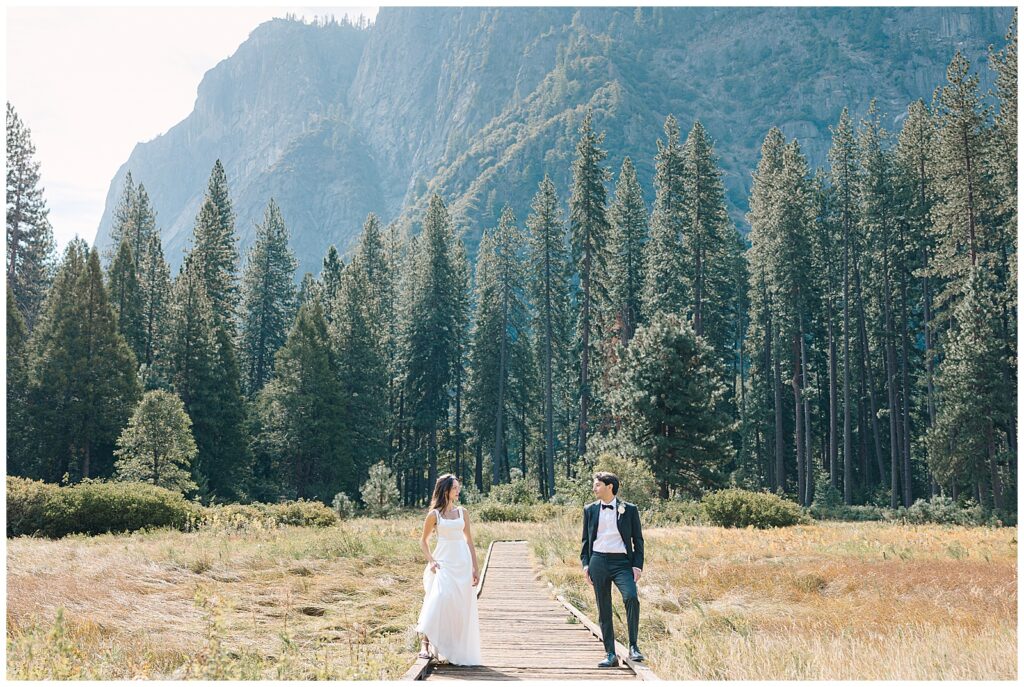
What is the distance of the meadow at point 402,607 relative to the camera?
24.5 ft

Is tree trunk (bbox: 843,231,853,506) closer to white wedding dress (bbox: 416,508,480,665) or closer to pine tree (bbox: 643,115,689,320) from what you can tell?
pine tree (bbox: 643,115,689,320)

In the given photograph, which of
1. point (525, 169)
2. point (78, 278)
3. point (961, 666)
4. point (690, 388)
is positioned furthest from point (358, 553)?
point (525, 169)

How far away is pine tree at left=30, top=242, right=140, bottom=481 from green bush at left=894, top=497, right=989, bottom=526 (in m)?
35.2

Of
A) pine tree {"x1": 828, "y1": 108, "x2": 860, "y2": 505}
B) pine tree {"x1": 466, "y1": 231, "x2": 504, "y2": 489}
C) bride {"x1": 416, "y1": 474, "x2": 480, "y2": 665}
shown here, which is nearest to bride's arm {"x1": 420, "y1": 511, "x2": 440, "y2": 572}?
bride {"x1": 416, "y1": 474, "x2": 480, "y2": 665}

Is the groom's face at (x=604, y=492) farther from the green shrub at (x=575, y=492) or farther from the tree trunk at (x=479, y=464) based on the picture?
the tree trunk at (x=479, y=464)

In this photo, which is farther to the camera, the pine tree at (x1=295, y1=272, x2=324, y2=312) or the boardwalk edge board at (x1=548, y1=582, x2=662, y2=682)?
the pine tree at (x1=295, y1=272, x2=324, y2=312)

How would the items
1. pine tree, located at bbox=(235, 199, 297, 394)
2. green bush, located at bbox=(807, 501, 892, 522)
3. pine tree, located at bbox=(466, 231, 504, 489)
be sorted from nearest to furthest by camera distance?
green bush, located at bbox=(807, 501, 892, 522), pine tree, located at bbox=(466, 231, 504, 489), pine tree, located at bbox=(235, 199, 297, 394)

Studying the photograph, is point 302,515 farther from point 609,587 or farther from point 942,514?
point 942,514

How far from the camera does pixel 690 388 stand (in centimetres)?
3036

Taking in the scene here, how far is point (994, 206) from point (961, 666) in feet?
102

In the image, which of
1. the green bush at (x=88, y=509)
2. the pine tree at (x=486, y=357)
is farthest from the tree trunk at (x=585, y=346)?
the green bush at (x=88, y=509)

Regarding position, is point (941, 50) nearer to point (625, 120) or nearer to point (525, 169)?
point (625, 120)

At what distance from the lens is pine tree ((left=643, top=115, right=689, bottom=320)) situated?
43.6 metres

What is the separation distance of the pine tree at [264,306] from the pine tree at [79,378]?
1659 cm
